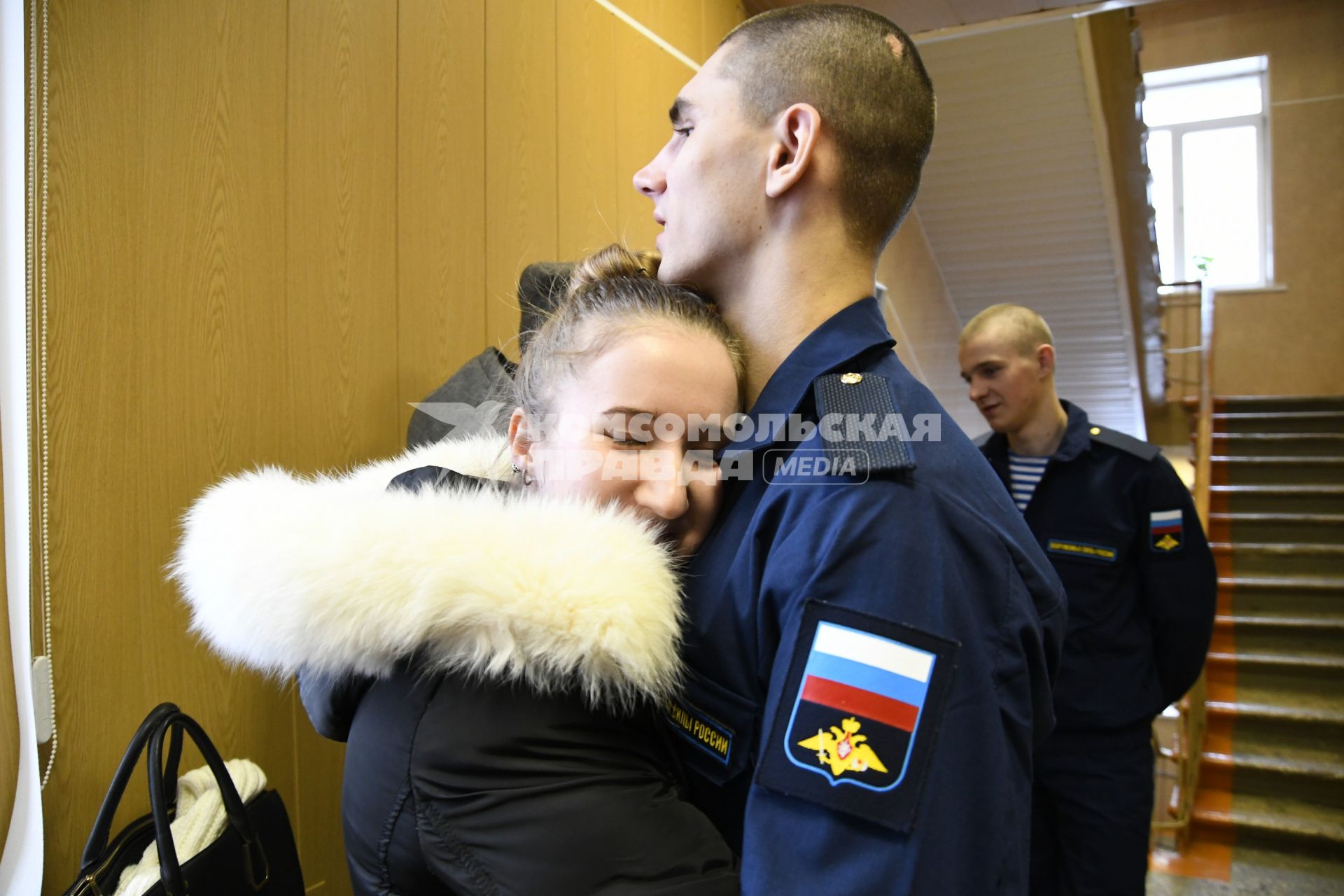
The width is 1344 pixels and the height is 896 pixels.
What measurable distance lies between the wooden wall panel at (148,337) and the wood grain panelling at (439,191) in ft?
1.15

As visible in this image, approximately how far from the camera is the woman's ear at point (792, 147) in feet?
3.41

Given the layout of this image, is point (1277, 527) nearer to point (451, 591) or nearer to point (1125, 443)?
point (1125, 443)

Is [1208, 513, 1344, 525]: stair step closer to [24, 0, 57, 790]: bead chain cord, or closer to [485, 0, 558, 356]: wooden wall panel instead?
[485, 0, 558, 356]: wooden wall panel

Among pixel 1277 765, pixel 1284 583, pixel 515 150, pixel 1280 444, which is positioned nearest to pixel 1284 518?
pixel 1284 583

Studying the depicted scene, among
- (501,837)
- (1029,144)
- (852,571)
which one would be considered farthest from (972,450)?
(1029,144)

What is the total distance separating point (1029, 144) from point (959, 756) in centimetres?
558

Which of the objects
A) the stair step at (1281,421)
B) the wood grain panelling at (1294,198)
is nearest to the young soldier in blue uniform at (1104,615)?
the stair step at (1281,421)

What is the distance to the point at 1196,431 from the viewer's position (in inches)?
270

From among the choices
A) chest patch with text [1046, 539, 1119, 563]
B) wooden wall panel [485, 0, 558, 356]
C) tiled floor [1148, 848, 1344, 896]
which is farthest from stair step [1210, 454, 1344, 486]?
wooden wall panel [485, 0, 558, 356]

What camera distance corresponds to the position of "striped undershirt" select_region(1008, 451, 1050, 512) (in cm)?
288

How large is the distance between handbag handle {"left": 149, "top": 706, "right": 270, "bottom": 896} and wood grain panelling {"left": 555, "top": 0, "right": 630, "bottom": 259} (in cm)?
170

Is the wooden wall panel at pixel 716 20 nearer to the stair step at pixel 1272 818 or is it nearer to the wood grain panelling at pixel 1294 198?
the stair step at pixel 1272 818

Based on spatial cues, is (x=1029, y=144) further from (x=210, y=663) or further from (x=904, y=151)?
(x=210, y=663)

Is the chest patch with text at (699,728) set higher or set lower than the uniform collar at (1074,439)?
lower
